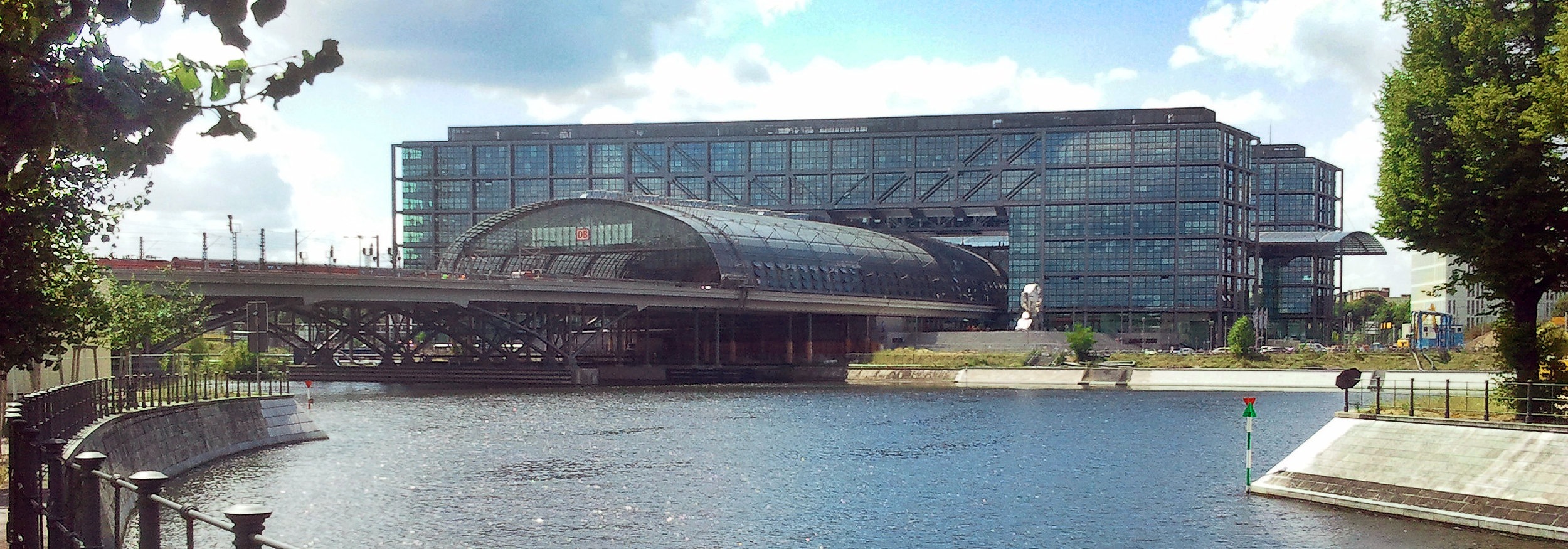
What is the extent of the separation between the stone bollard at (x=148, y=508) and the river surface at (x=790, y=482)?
88.8 ft

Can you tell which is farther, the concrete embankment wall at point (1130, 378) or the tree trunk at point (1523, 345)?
the concrete embankment wall at point (1130, 378)

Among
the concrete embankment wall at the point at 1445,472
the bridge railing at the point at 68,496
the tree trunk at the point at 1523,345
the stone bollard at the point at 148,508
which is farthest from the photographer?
Result: the tree trunk at the point at 1523,345

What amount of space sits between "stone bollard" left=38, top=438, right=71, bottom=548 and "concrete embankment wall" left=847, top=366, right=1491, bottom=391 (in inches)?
4294

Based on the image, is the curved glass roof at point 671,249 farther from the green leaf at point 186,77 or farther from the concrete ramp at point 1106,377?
the green leaf at point 186,77

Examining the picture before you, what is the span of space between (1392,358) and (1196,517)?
9692cm

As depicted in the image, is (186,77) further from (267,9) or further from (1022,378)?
(1022,378)

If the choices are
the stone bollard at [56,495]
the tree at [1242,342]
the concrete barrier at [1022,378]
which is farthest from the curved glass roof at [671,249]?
the stone bollard at [56,495]

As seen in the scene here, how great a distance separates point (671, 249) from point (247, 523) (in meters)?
166

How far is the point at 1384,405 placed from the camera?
4725 centimetres

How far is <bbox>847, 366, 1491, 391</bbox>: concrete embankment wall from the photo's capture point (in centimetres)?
12650

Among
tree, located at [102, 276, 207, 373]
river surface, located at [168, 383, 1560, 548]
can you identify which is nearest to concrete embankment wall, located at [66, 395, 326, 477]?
river surface, located at [168, 383, 1560, 548]

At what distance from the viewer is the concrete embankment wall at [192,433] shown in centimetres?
4397

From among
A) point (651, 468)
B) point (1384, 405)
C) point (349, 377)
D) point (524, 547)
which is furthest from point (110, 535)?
point (349, 377)

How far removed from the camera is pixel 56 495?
19797mm
